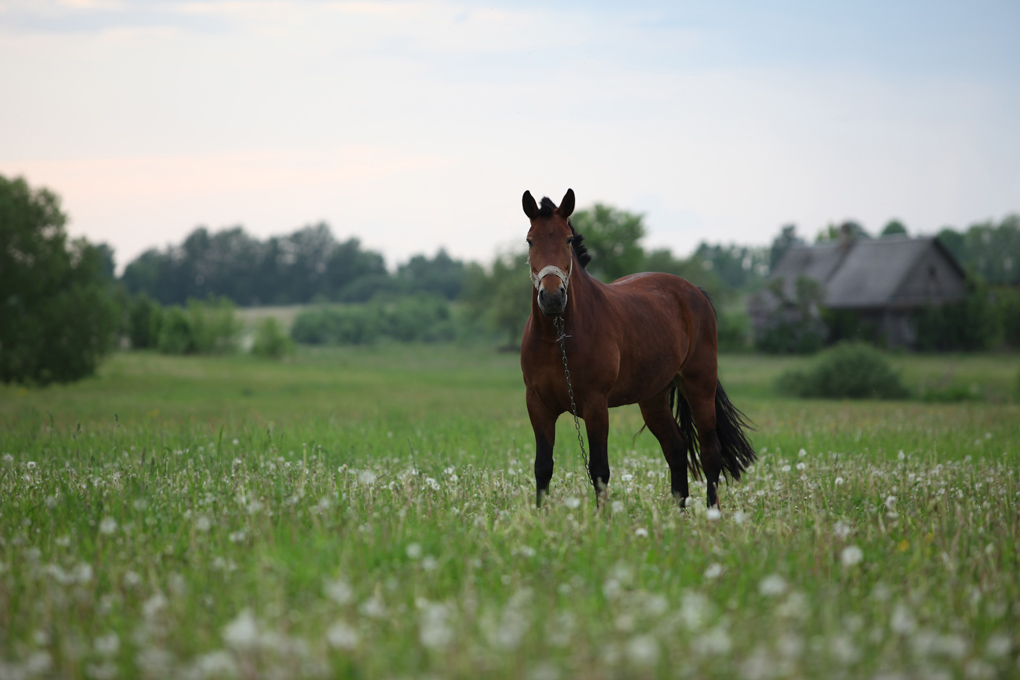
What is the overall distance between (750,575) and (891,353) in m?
48.6

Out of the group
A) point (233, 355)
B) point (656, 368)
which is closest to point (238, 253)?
point (233, 355)

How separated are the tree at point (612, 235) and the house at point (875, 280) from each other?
51.3 feet

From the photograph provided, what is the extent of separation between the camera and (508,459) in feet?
31.1

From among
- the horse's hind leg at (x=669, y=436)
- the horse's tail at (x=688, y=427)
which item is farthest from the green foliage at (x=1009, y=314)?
the horse's hind leg at (x=669, y=436)

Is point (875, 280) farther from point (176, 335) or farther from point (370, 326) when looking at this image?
point (370, 326)

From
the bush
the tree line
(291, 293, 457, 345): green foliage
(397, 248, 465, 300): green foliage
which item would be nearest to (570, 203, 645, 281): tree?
the tree line

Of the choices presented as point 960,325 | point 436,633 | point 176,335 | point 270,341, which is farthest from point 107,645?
point 176,335

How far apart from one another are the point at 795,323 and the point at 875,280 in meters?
6.78

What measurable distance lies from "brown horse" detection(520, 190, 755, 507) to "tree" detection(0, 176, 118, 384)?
26603 millimetres

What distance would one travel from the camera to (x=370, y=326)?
282 ft

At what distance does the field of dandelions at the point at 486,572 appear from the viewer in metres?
2.99

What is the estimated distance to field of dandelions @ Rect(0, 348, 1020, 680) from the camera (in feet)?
9.80

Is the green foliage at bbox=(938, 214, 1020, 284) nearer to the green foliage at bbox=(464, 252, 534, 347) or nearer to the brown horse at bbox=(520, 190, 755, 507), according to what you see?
the green foliage at bbox=(464, 252, 534, 347)

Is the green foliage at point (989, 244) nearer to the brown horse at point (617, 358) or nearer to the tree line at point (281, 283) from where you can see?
the tree line at point (281, 283)
